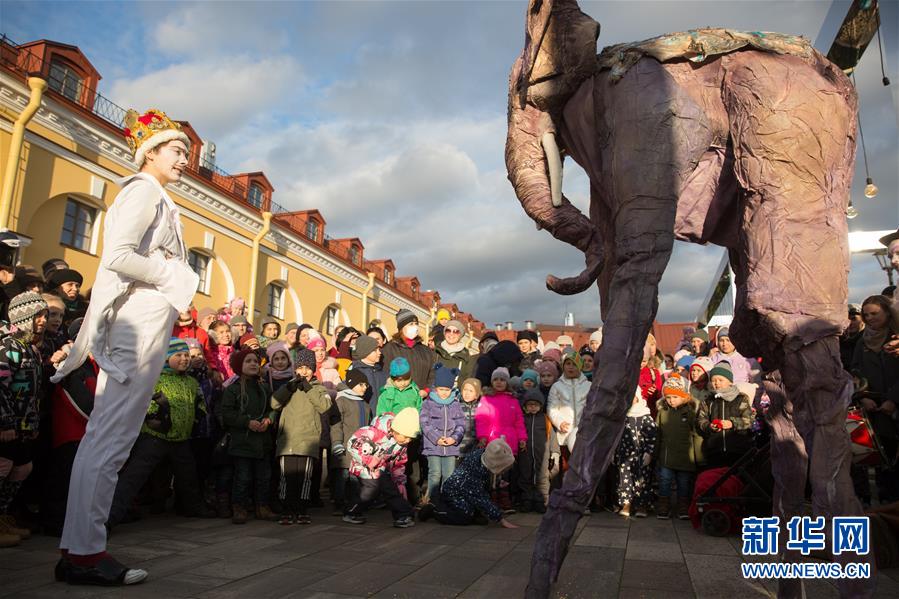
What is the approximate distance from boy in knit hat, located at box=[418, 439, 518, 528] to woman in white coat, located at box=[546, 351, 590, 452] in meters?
1.25

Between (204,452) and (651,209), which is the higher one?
(651,209)

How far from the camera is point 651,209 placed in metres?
1.90

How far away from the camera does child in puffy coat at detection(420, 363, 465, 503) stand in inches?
235

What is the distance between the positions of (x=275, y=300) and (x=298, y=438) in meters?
17.1

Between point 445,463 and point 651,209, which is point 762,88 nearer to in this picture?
point 651,209

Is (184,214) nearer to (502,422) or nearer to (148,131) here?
(502,422)

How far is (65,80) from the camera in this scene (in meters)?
13.8

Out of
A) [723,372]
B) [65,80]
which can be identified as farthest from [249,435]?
[65,80]

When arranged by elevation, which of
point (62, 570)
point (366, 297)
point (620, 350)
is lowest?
point (62, 570)

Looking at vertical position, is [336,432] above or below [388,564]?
above

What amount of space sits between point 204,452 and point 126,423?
339cm

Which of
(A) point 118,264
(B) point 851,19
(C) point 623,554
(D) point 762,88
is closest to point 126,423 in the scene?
(A) point 118,264

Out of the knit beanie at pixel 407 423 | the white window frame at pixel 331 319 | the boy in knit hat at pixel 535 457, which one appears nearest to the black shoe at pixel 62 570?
the knit beanie at pixel 407 423

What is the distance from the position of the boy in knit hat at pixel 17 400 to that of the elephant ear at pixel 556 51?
390 cm
